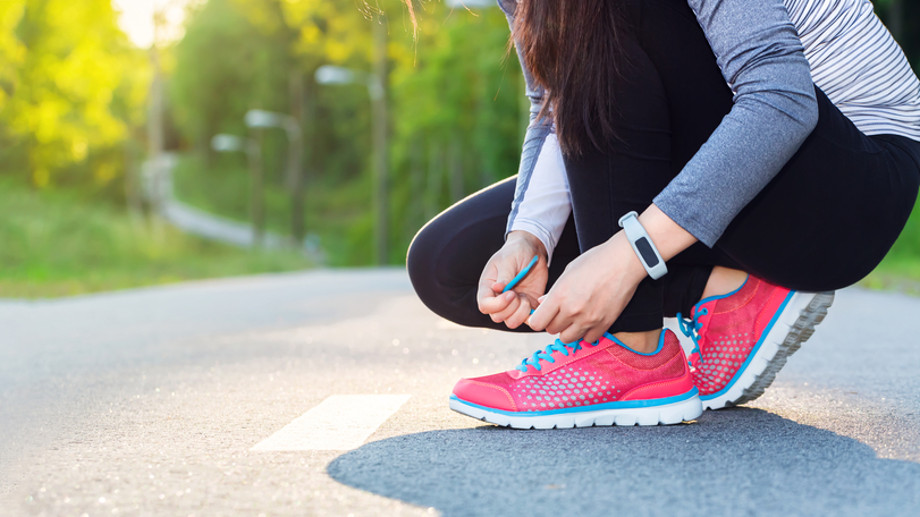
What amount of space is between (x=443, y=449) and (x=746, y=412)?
805 mm

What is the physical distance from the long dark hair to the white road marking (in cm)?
78

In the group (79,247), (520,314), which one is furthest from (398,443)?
(79,247)

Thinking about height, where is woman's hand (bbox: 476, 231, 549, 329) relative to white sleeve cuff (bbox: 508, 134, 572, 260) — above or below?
below

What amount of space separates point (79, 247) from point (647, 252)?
1991 centimetres

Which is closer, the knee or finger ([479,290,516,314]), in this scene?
finger ([479,290,516,314])

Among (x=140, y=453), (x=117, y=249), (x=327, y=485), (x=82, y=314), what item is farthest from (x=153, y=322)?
(x=117, y=249)

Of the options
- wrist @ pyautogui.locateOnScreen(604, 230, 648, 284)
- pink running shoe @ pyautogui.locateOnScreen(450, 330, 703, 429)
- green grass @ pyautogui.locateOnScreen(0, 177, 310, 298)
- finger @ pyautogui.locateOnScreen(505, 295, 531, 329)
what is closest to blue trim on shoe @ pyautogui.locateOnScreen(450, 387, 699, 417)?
pink running shoe @ pyautogui.locateOnScreen(450, 330, 703, 429)

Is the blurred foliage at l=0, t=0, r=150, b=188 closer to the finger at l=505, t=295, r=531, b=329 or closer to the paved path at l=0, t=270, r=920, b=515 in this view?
the paved path at l=0, t=270, r=920, b=515

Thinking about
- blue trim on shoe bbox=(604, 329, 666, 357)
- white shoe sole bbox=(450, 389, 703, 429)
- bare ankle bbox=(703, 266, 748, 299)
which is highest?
bare ankle bbox=(703, 266, 748, 299)

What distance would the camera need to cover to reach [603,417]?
7.68ft

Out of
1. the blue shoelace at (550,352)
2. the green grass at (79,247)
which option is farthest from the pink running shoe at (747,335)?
the green grass at (79,247)

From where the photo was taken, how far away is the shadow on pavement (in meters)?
1.62

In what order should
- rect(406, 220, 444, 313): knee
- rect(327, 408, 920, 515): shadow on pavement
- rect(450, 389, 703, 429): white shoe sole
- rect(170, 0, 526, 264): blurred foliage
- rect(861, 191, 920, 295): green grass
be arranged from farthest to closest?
rect(170, 0, 526, 264): blurred foliage → rect(861, 191, 920, 295): green grass → rect(406, 220, 444, 313): knee → rect(450, 389, 703, 429): white shoe sole → rect(327, 408, 920, 515): shadow on pavement

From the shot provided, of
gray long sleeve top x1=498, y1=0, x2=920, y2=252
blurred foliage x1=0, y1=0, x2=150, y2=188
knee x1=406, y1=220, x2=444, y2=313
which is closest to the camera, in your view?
gray long sleeve top x1=498, y1=0, x2=920, y2=252
